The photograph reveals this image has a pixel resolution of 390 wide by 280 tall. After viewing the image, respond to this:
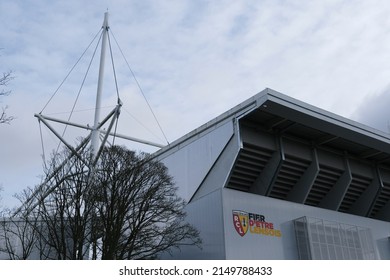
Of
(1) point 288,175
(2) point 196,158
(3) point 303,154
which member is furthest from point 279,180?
(2) point 196,158

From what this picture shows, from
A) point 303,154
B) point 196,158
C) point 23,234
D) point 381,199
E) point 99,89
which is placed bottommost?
point 23,234

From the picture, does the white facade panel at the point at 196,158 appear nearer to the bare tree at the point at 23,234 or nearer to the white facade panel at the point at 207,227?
the white facade panel at the point at 207,227

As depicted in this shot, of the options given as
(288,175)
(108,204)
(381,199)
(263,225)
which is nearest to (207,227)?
(263,225)

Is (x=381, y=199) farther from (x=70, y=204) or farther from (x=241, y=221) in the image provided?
(x=70, y=204)

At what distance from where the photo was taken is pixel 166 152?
43438mm

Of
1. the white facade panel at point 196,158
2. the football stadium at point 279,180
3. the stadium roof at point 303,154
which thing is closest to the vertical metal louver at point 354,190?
the stadium roof at point 303,154

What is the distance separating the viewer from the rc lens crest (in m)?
31.1

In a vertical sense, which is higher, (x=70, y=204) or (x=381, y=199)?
(x=381, y=199)

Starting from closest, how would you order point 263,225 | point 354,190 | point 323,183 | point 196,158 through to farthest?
point 263,225 < point 196,158 < point 323,183 < point 354,190

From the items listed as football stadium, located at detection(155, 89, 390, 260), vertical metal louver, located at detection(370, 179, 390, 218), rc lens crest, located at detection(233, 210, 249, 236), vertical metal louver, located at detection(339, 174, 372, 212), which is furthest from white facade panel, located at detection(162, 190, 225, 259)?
vertical metal louver, located at detection(370, 179, 390, 218)

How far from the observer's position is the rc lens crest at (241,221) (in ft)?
102

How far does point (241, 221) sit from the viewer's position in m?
31.5

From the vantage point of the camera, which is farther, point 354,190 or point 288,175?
point 354,190

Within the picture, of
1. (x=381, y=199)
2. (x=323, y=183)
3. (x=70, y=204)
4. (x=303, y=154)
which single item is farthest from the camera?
(x=381, y=199)
